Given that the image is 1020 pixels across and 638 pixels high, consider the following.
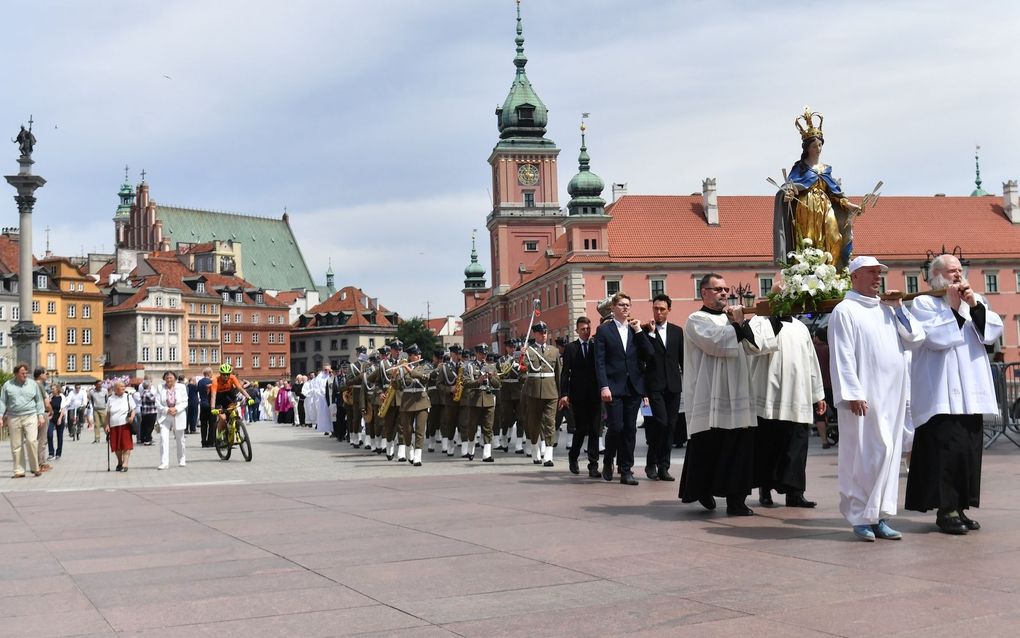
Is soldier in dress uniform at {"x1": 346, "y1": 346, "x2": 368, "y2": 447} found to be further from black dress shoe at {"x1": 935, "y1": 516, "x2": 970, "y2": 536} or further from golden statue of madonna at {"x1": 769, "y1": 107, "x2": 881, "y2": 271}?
black dress shoe at {"x1": 935, "y1": 516, "x2": 970, "y2": 536}

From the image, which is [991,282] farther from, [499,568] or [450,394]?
[499,568]

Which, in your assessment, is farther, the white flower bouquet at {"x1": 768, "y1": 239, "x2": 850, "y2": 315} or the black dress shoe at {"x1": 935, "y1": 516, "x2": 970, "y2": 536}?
the white flower bouquet at {"x1": 768, "y1": 239, "x2": 850, "y2": 315}

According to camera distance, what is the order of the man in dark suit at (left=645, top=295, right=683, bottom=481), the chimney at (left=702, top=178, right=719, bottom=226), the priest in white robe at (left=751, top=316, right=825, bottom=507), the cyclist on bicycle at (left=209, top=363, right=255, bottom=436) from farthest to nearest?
the chimney at (left=702, top=178, right=719, bottom=226)
the cyclist on bicycle at (left=209, top=363, right=255, bottom=436)
the man in dark suit at (left=645, top=295, right=683, bottom=481)
the priest in white robe at (left=751, top=316, right=825, bottom=507)

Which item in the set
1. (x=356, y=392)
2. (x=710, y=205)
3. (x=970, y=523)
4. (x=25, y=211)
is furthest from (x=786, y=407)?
(x=710, y=205)

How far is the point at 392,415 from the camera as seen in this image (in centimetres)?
1941

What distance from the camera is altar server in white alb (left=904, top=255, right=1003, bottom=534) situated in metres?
7.83

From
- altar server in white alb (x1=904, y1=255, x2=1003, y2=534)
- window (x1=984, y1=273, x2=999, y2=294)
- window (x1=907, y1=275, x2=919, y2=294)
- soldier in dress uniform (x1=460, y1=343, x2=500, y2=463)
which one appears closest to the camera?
altar server in white alb (x1=904, y1=255, x2=1003, y2=534)

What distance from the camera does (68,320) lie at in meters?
100

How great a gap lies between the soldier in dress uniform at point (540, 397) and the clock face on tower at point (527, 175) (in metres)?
99.4

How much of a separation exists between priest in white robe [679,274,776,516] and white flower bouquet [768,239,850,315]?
4.65 meters

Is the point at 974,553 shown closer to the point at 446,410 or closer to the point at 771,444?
the point at 771,444

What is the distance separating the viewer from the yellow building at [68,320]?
97312mm

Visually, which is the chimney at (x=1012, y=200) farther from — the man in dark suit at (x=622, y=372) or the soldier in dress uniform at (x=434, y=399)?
Result: the man in dark suit at (x=622, y=372)

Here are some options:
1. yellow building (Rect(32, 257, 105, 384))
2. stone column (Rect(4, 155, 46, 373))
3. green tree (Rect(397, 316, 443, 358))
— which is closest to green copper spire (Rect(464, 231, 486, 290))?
green tree (Rect(397, 316, 443, 358))
